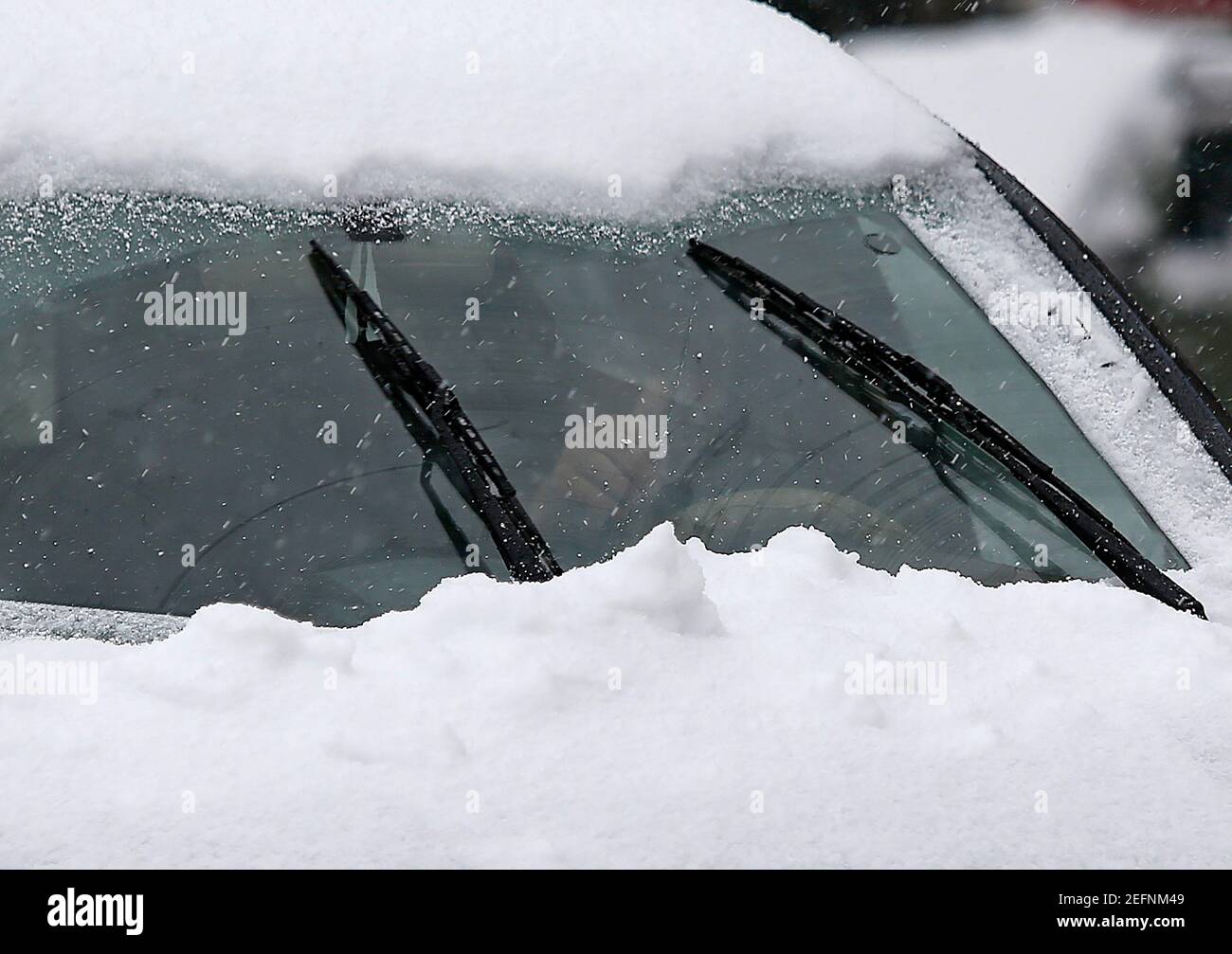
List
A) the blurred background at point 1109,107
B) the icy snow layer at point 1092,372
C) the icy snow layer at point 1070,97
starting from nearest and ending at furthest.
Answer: the icy snow layer at point 1092,372
the blurred background at point 1109,107
the icy snow layer at point 1070,97

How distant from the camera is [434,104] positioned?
2182mm

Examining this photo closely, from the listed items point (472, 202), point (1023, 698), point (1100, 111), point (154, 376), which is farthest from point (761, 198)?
point (1100, 111)

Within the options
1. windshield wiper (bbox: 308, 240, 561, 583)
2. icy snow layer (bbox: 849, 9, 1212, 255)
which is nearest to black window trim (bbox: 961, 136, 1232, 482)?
windshield wiper (bbox: 308, 240, 561, 583)

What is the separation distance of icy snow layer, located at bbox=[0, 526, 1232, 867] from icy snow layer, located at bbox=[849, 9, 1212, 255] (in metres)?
5.41

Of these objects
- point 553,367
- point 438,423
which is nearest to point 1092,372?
point 553,367

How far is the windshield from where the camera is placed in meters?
1.71

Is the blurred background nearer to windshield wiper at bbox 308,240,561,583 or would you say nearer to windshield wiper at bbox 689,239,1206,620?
windshield wiper at bbox 689,239,1206,620

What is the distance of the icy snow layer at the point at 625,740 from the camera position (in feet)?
3.56

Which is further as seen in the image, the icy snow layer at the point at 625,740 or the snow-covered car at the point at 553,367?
the snow-covered car at the point at 553,367

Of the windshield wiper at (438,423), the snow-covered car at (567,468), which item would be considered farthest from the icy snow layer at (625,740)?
the windshield wiper at (438,423)

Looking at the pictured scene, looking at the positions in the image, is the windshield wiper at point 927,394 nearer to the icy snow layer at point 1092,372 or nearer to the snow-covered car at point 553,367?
the snow-covered car at point 553,367

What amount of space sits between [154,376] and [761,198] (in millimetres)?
1002

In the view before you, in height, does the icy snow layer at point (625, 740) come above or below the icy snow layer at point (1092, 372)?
below
